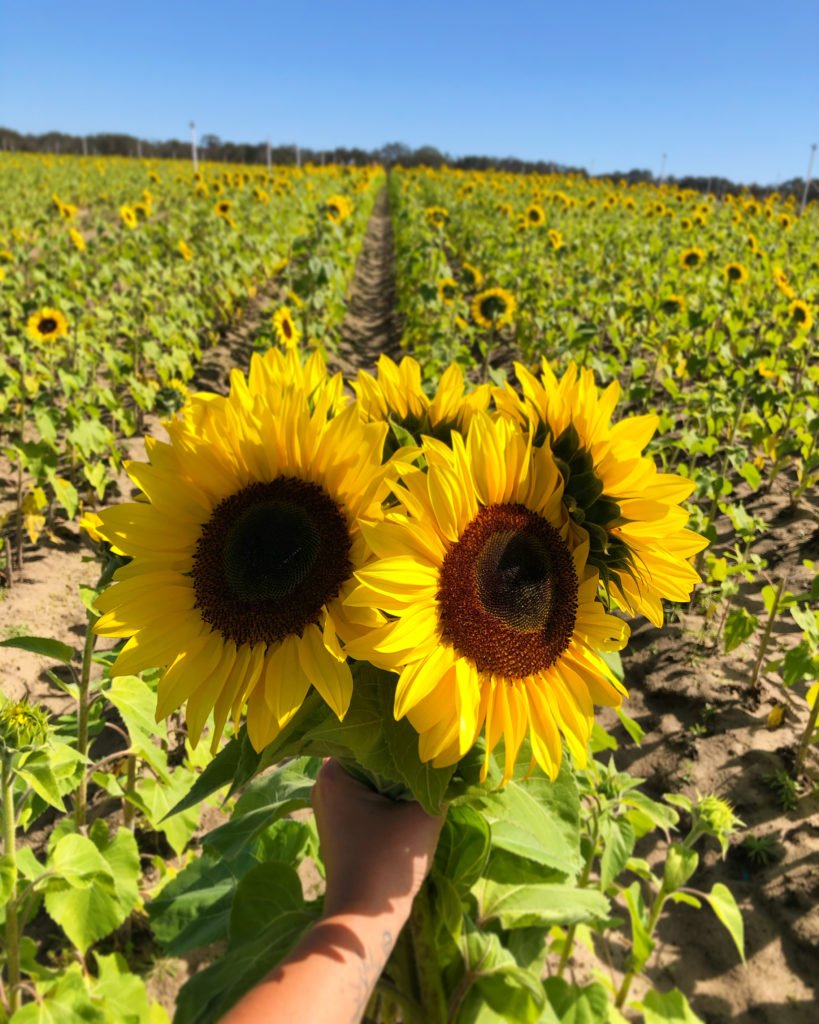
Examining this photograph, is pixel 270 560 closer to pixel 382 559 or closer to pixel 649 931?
pixel 382 559

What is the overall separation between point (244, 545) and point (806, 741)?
300cm

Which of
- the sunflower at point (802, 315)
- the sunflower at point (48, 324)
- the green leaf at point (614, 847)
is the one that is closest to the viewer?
the green leaf at point (614, 847)

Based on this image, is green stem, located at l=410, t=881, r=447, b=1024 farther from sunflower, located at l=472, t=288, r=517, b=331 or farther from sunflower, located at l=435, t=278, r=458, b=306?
sunflower, located at l=435, t=278, r=458, b=306

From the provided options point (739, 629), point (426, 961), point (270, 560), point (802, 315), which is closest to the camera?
point (270, 560)

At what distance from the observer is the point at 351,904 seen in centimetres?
117

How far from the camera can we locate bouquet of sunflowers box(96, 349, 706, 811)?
0.96 m

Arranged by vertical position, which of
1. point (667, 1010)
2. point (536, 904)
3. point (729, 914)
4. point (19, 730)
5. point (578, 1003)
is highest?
point (19, 730)

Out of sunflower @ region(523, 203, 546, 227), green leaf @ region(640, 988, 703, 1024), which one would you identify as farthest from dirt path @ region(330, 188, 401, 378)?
green leaf @ region(640, 988, 703, 1024)

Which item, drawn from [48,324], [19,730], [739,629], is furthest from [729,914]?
[48,324]

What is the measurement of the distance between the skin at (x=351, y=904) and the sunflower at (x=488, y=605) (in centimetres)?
33

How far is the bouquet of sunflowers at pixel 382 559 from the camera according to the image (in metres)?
0.96

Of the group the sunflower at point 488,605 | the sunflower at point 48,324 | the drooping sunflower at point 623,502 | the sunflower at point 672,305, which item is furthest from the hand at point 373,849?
the sunflower at point 672,305

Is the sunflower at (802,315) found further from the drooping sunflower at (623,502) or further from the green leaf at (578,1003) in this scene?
the drooping sunflower at (623,502)

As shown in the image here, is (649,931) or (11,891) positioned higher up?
(11,891)
